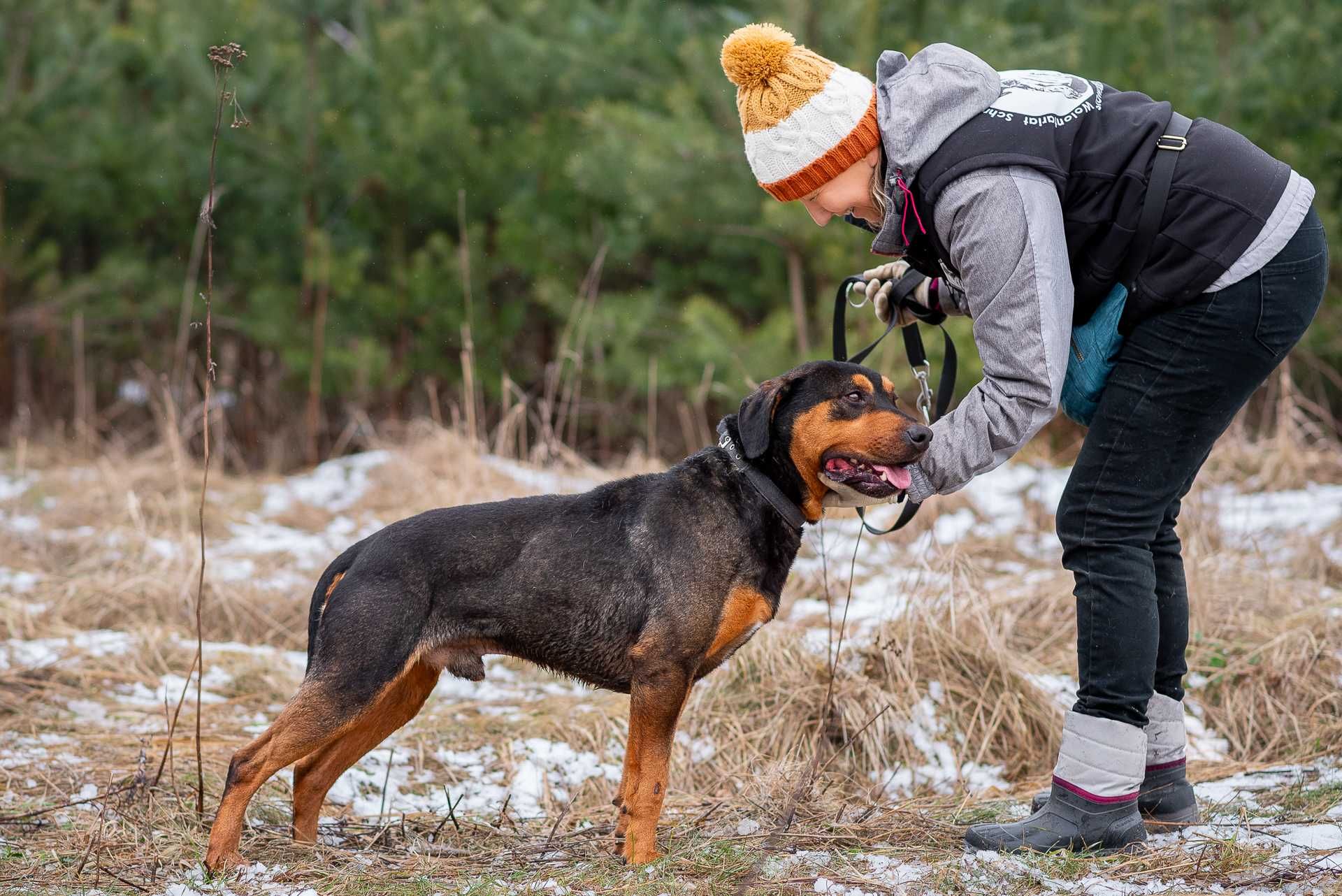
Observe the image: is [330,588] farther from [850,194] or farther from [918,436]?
[850,194]

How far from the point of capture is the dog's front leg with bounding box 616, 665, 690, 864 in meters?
3.53

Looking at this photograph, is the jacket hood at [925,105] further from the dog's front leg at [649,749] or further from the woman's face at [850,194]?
the dog's front leg at [649,749]

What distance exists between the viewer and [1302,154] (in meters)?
9.77

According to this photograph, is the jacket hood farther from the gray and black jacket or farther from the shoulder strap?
the shoulder strap

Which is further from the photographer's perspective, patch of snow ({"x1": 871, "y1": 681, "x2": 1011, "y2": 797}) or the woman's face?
patch of snow ({"x1": 871, "y1": 681, "x2": 1011, "y2": 797})

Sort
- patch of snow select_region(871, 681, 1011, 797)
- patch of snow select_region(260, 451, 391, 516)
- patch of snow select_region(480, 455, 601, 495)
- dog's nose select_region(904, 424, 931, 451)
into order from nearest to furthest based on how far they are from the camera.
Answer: dog's nose select_region(904, 424, 931, 451), patch of snow select_region(871, 681, 1011, 797), patch of snow select_region(480, 455, 601, 495), patch of snow select_region(260, 451, 391, 516)

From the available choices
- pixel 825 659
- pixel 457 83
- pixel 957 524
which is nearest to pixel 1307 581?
pixel 957 524

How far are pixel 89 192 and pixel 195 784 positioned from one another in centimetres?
1031

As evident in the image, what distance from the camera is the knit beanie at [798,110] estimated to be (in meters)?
3.32

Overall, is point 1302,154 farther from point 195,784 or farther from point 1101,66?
point 195,784

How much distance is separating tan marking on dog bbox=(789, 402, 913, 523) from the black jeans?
1.85ft

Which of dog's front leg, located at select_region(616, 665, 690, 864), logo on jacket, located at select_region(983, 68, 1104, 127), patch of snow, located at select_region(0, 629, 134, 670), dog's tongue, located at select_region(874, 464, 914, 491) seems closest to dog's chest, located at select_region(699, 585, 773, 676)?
dog's front leg, located at select_region(616, 665, 690, 864)

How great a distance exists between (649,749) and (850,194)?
172 centimetres

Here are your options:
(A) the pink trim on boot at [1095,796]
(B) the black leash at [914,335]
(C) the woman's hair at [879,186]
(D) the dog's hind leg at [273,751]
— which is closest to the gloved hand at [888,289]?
(B) the black leash at [914,335]
